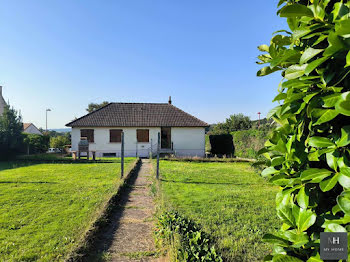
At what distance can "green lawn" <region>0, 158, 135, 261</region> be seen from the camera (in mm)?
3533

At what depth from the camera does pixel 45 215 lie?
5.11 m

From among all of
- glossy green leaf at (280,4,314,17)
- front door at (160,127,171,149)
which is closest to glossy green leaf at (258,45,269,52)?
glossy green leaf at (280,4,314,17)

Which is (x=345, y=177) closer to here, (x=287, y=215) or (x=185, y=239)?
(x=287, y=215)

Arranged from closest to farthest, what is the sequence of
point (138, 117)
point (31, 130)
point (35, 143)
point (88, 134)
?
point (35, 143)
point (88, 134)
point (138, 117)
point (31, 130)

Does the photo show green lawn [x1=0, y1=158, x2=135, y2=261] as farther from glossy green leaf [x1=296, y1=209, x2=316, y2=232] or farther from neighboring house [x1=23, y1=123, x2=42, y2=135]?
neighboring house [x1=23, y1=123, x2=42, y2=135]

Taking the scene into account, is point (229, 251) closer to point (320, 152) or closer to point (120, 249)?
point (120, 249)

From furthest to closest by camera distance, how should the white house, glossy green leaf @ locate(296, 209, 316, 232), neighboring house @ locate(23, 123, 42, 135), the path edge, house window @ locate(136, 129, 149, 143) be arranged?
neighboring house @ locate(23, 123, 42, 135), house window @ locate(136, 129, 149, 143), the white house, the path edge, glossy green leaf @ locate(296, 209, 316, 232)

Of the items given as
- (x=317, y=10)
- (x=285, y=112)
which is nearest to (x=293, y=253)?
(x=285, y=112)

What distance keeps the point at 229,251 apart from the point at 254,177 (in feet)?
25.9

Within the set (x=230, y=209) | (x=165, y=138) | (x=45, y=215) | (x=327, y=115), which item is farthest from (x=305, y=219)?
(x=165, y=138)

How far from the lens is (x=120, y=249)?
12.0 feet

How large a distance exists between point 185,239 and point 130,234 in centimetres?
133

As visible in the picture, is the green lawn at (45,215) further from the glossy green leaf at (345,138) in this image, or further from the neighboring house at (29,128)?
the neighboring house at (29,128)

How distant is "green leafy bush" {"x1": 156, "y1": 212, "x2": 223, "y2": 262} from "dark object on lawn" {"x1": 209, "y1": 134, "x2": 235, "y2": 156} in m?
19.2
